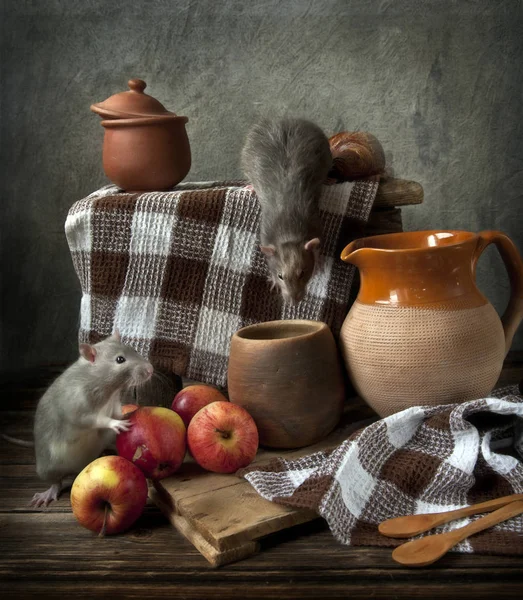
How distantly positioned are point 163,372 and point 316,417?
510 mm

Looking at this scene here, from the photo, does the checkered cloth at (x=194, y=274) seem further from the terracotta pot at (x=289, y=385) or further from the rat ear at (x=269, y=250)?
the terracotta pot at (x=289, y=385)

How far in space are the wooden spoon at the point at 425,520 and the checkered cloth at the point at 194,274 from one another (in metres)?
0.64

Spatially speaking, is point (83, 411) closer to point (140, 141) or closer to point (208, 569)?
point (208, 569)

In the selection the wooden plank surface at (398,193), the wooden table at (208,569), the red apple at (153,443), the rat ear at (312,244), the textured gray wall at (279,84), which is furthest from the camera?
the textured gray wall at (279,84)

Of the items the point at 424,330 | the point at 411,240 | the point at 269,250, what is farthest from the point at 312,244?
the point at 424,330

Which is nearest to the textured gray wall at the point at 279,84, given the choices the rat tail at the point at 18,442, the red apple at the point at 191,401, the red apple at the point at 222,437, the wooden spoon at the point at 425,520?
the rat tail at the point at 18,442

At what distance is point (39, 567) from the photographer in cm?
109

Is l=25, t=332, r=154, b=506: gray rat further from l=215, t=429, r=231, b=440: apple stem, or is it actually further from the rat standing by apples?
l=215, t=429, r=231, b=440: apple stem

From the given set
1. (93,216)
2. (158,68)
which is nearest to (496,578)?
(93,216)

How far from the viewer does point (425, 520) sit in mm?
1085

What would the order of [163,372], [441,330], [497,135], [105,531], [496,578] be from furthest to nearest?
[497,135]
[163,372]
[441,330]
[105,531]
[496,578]

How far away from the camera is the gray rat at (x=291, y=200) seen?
1595 mm

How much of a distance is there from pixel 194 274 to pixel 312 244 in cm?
30

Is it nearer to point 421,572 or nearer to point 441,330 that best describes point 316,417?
point 441,330
